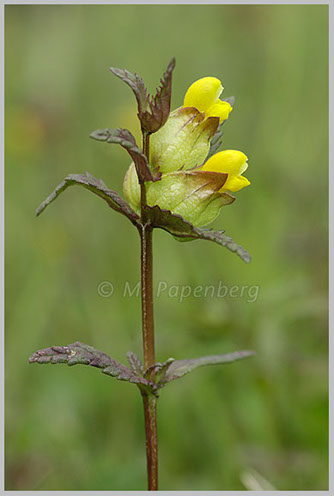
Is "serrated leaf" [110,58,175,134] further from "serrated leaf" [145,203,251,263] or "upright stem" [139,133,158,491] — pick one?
"serrated leaf" [145,203,251,263]

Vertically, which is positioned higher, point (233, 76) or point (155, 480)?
Answer: point (233, 76)

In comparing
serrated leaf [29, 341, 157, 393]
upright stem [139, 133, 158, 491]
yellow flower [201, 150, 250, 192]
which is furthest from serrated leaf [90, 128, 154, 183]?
serrated leaf [29, 341, 157, 393]

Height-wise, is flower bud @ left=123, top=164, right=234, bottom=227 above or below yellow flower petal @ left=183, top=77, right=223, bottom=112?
below

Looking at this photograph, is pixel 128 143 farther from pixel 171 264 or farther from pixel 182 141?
pixel 171 264

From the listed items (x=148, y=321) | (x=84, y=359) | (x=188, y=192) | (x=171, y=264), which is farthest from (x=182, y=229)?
(x=171, y=264)

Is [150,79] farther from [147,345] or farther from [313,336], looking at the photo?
[147,345]

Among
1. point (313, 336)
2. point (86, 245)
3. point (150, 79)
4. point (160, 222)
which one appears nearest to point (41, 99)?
point (150, 79)
